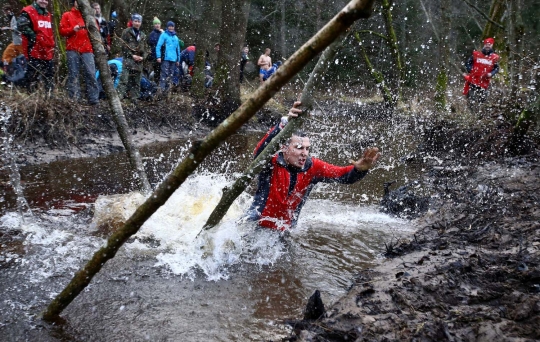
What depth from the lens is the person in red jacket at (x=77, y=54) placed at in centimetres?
938

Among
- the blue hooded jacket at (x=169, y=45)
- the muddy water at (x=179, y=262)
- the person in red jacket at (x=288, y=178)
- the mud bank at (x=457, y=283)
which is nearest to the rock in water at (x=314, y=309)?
the mud bank at (x=457, y=283)

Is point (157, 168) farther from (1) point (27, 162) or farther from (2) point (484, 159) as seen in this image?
(2) point (484, 159)

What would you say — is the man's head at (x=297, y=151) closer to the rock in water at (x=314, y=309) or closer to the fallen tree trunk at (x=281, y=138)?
the fallen tree trunk at (x=281, y=138)

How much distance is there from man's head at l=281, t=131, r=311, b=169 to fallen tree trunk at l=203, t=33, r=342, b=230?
32.7 inches

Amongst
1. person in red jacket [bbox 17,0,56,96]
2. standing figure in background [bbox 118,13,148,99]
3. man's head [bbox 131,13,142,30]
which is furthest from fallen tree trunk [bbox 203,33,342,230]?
man's head [bbox 131,13,142,30]

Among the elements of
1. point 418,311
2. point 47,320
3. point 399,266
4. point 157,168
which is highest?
point 418,311

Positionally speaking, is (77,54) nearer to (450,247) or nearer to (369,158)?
(369,158)

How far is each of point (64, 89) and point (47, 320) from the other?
7583mm

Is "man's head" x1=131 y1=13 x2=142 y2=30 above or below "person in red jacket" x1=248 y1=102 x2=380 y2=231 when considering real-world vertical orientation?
above

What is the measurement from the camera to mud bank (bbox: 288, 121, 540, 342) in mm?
2859

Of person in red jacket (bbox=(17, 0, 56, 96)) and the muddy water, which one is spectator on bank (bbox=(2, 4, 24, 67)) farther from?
the muddy water

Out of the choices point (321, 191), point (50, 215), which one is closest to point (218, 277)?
point (50, 215)

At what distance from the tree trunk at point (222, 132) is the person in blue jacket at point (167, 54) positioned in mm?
10270

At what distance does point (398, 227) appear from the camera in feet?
21.1
